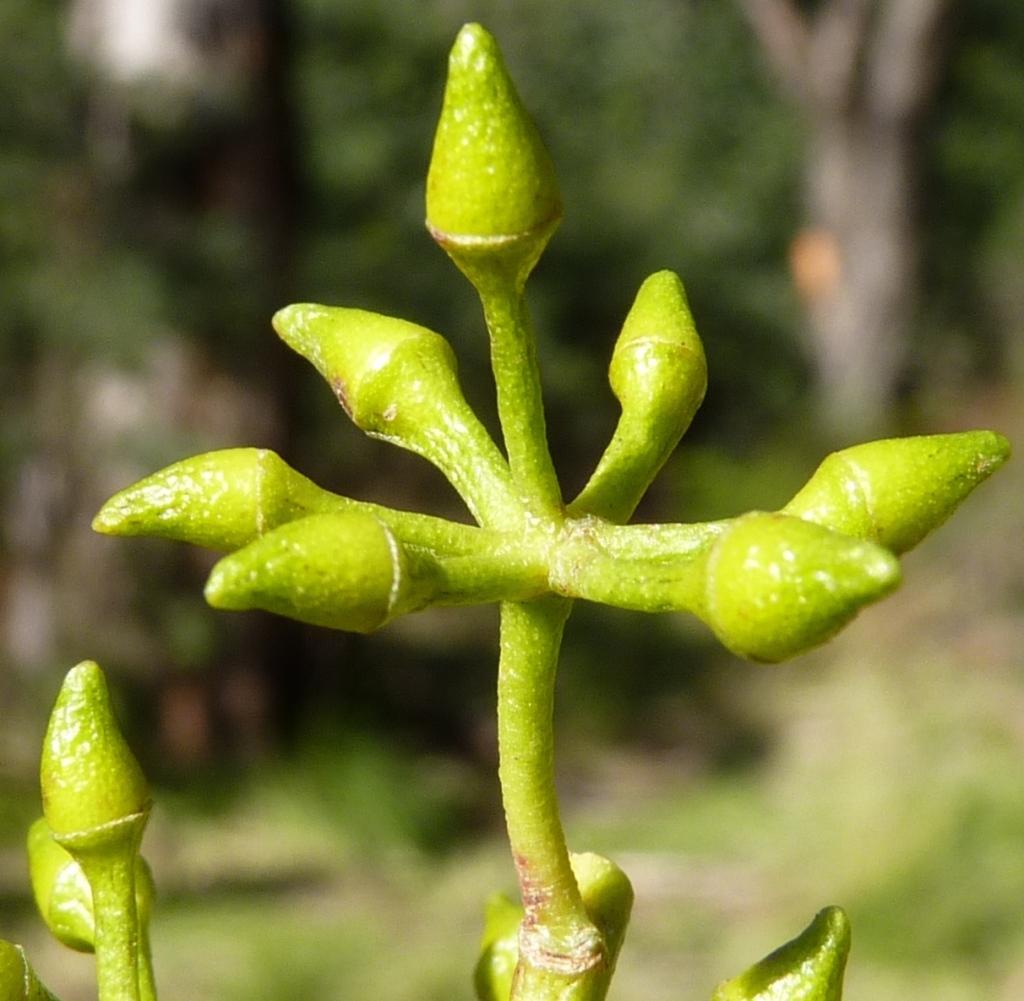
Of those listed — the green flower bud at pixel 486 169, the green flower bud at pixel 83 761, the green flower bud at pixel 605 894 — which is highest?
the green flower bud at pixel 486 169

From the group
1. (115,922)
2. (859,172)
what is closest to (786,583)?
(115,922)

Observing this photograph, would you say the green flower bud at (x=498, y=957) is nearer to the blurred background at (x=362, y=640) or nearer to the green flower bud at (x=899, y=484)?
the green flower bud at (x=899, y=484)

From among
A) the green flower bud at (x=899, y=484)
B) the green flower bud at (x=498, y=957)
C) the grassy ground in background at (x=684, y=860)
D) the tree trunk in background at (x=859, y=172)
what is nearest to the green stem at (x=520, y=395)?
the green flower bud at (x=899, y=484)

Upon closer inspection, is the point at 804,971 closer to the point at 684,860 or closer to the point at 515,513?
the point at 515,513

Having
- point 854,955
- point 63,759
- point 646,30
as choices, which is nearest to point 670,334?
point 63,759

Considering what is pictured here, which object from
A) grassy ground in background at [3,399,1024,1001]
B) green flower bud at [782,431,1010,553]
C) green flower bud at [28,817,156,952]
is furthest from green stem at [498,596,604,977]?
grassy ground in background at [3,399,1024,1001]

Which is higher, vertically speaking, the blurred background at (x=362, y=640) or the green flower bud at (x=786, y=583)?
the green flower bud at (x=786, y=583)

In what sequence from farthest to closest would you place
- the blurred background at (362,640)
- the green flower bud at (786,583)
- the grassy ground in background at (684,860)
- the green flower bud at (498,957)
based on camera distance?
the blurred background at (362,640), the grassy ground in background at (684,860), the green flower bud at (498,957), the green flower bud at (786,583)
